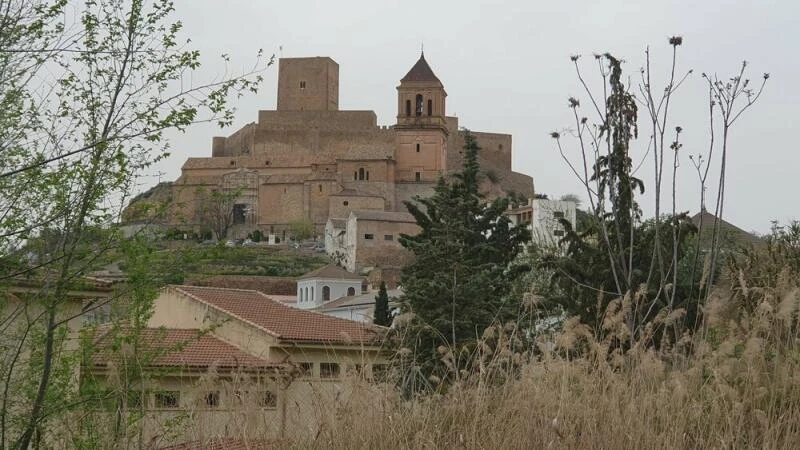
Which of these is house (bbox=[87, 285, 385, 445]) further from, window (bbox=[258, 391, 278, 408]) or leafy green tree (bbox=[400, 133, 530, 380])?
leafy green tree (bbox=[400, 133, 530, 380])

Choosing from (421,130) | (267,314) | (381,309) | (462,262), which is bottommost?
(267,314)

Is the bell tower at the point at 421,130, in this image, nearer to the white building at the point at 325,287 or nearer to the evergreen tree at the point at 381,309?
the white building at the point at 325,287

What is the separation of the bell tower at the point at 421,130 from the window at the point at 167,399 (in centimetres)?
7949

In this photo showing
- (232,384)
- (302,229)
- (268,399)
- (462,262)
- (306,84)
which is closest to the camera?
(232,384)

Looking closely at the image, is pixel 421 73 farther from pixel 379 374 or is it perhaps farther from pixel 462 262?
pixel 379 374

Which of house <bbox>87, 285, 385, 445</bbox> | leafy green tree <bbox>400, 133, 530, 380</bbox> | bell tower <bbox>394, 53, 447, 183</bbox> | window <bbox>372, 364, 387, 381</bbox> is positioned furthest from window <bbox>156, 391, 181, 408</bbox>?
bell tower <bbox>394, 53, 447, 183</bbox>

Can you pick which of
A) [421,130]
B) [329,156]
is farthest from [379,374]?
[329,156]

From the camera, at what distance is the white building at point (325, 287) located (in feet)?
184

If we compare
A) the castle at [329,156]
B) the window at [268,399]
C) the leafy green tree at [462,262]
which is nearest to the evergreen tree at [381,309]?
the leafy green tree at [462,262]

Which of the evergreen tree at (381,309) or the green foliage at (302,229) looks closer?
the evergreen tree at (381,309)

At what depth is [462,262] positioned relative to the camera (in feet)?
51.5

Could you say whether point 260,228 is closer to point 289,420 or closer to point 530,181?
point 530,181

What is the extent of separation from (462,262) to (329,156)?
74.6 meters

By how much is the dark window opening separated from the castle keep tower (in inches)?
Result: 433
